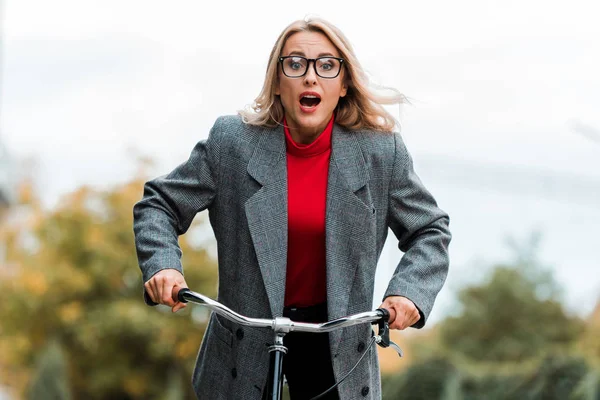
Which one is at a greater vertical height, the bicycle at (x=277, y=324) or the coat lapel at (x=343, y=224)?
the coat lapel at (x=343, y=224)

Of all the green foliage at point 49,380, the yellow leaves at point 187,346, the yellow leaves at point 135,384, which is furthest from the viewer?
the yellow leaves at point 135,384

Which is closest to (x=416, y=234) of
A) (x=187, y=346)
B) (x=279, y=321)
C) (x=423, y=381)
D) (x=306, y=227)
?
(x=306, y=227)

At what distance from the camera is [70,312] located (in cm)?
2234

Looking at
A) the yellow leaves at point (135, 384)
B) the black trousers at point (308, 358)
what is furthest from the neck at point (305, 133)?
the yellow leaves at point (135, 384)

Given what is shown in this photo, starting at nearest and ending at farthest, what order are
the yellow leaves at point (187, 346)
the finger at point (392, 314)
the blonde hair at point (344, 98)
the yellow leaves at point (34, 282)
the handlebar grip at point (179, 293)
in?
the handlebar grip at point (179, 293)
the finger at point (392, 314)
the blonde hair at point (344, 98)
the yellow leaves at point (34, 282)
the yellow leaves at point (187, 346)

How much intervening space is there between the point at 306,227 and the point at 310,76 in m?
0.51

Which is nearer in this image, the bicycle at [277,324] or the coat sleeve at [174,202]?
the bicycle at [277,324]

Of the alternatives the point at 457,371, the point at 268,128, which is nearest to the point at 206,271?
the point at 457,371

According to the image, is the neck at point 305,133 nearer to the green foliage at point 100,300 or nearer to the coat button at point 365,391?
the coat button at point 365,391

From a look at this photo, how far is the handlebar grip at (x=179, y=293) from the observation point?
3512 millimetres

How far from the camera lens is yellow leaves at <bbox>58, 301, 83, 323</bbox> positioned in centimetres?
2233

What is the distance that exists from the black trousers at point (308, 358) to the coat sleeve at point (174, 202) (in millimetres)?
462

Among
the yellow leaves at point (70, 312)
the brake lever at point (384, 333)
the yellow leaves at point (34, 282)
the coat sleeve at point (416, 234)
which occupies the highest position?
the coat sleeve at point (416, 234)

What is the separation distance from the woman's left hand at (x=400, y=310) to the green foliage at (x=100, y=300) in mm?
18495
